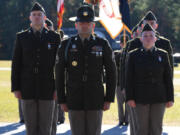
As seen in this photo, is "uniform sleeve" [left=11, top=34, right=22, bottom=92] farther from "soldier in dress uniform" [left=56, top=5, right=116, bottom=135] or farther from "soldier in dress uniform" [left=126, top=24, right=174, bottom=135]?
"soldier in dress uniform" [left=126, top=24, right=174, bottom=135]

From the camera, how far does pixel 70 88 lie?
551cm

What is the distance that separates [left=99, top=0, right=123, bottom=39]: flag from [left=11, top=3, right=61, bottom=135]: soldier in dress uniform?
6.31 meters

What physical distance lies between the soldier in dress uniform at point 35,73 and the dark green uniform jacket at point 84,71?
3.21 feet

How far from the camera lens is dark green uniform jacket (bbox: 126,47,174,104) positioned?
6.21 meters

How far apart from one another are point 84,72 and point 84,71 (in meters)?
0.01

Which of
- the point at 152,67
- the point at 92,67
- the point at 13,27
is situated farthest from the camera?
the point at 13,27

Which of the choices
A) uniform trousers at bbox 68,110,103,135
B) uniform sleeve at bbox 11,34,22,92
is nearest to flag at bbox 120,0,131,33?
uniform sleeve at bbox 11,34,22,92

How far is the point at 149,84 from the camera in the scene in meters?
6.23

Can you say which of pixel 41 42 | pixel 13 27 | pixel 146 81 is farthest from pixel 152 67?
pixel 13 27

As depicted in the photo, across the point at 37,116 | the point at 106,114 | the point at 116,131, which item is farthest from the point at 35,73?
the point at 106,114

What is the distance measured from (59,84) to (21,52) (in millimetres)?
1186

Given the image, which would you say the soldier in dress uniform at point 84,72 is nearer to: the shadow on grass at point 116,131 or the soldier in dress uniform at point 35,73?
the soldier in dress uniform at point 35,73

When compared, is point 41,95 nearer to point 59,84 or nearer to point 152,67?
point 59,84

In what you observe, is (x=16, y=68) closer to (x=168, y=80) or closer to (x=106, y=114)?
(x=168, y=80)
